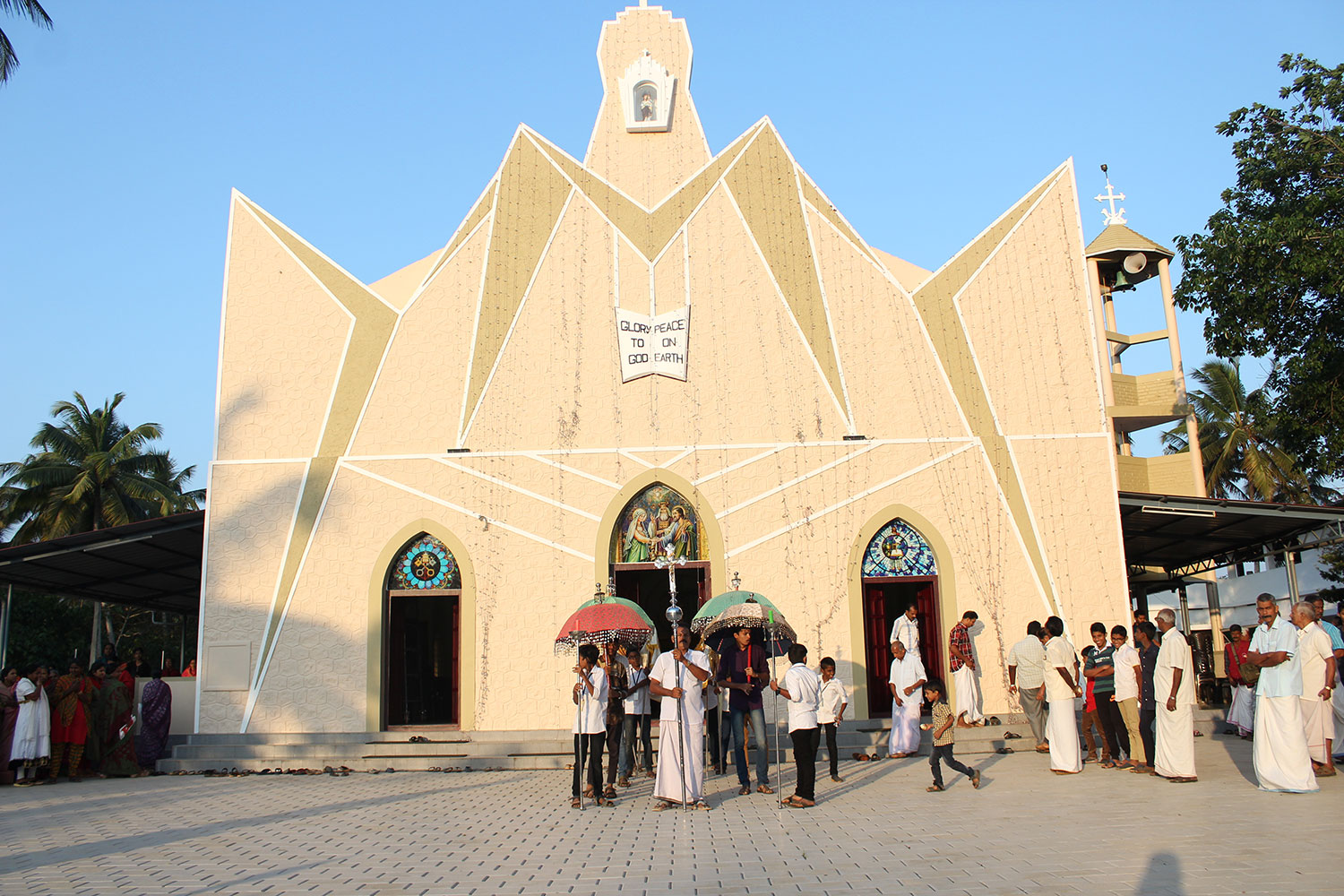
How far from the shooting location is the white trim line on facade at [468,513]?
1490 cm

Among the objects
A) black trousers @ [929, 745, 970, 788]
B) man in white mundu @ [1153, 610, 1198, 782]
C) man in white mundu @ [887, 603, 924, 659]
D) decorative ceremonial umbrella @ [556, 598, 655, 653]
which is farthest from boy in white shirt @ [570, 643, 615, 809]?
man in white mundu @ [1153, 610, 1198, 782]

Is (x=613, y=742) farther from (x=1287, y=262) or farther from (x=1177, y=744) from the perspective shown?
(x=1287, y=262)

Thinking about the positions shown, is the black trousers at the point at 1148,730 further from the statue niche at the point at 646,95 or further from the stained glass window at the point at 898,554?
the statue niche at the point at 646,95

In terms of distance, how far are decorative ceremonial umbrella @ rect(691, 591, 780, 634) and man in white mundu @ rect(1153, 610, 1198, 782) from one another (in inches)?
153

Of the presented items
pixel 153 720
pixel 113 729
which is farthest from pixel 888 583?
pixel 113 729

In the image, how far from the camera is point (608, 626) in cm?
1084

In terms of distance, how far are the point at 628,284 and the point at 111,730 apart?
31.1ft

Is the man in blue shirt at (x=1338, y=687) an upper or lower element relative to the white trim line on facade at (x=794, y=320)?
lower

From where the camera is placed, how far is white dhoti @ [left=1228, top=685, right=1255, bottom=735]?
13.3 metres

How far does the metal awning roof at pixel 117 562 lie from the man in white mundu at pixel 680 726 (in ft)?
29.3

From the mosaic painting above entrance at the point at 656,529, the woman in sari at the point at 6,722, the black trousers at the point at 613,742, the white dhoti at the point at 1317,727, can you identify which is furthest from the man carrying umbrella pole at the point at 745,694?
the woman in sari at the point at 6,722

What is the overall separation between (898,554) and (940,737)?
5726 millimetres

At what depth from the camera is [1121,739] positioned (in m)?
11.7

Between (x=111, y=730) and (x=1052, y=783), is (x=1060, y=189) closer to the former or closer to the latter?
(x=1052, y=783)
